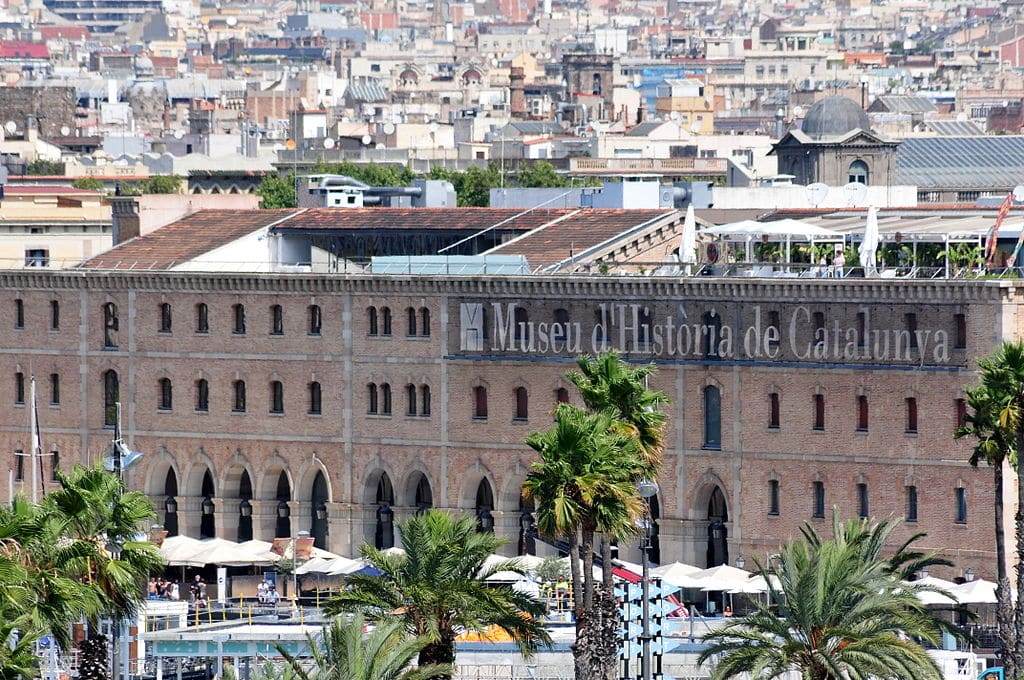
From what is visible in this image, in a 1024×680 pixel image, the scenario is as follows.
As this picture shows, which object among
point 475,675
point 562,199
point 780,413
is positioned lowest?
point 475,675

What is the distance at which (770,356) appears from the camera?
102125 millimetres

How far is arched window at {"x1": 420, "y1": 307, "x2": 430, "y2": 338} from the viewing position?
360 feet

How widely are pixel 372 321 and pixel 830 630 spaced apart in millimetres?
41097

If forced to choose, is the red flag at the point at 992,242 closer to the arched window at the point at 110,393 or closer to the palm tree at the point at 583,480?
the palm tree at the point at 583,480

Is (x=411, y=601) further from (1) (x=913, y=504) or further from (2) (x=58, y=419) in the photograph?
(2) (x=58, y=419)

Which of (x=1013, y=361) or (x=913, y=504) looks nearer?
(x=1013, y=361)

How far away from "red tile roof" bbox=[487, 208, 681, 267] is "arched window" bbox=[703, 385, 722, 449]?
7818 mm

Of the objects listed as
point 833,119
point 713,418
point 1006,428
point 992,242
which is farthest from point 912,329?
point 833,119

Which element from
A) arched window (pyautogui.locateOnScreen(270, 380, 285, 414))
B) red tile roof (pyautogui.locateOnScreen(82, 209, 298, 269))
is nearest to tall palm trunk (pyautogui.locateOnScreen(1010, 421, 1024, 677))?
arched window (pyautogui.locateOnScreen(270, 380, 285, 414))

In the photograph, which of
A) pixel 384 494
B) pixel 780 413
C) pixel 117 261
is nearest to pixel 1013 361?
pixel 780 413

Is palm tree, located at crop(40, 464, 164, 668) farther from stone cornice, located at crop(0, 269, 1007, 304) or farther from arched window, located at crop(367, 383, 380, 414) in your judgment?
arched window, located at crop(367, 383, 380, 414)

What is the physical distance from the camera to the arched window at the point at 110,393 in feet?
383

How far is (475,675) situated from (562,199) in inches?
1645

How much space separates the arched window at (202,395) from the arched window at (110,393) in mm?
3188
